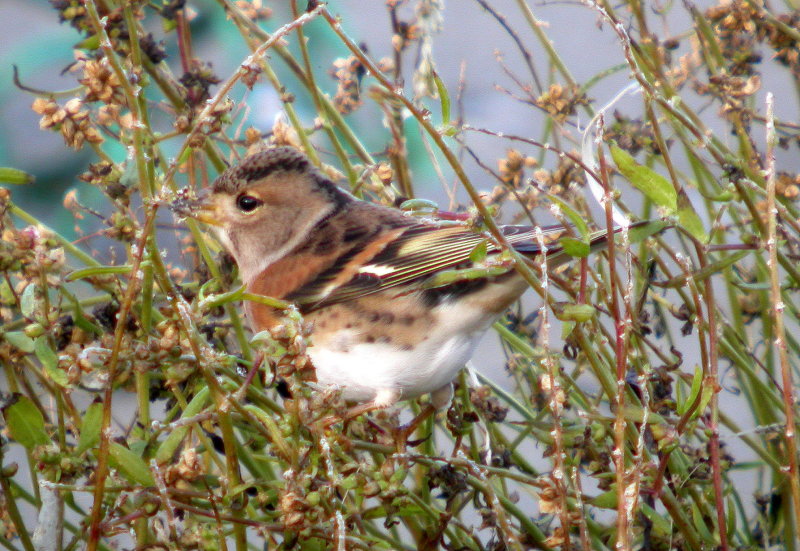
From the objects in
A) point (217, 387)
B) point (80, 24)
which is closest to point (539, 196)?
point (80, 24)

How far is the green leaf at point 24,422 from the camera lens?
1.27 meters

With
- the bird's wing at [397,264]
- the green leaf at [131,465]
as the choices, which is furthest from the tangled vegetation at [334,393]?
the bird's wing at [397,264]

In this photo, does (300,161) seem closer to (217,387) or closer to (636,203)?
(217,387)

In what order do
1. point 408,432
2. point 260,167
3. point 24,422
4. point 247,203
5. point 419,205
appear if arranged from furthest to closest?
point 247,203
point 260,167
point 408,432
point 419,205
point 24,422

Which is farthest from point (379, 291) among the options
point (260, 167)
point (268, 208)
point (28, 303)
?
point (28, 303)

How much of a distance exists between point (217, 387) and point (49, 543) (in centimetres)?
46

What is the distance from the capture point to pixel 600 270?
6.13 feet

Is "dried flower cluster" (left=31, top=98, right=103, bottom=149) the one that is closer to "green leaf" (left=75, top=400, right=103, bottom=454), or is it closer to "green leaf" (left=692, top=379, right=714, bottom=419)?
"green leaf" (left=75, top=400, right=103, bottom=454)

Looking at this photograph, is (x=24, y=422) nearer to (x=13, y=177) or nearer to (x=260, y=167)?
(x=13, y=177)

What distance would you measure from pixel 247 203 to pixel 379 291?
467mm

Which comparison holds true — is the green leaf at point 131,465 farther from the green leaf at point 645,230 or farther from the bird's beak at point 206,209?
the bird's beak at point 206,209

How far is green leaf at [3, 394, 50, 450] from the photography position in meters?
1.27

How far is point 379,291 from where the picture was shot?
1888 millimetres

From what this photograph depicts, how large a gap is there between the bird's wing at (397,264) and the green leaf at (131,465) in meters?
0.68
